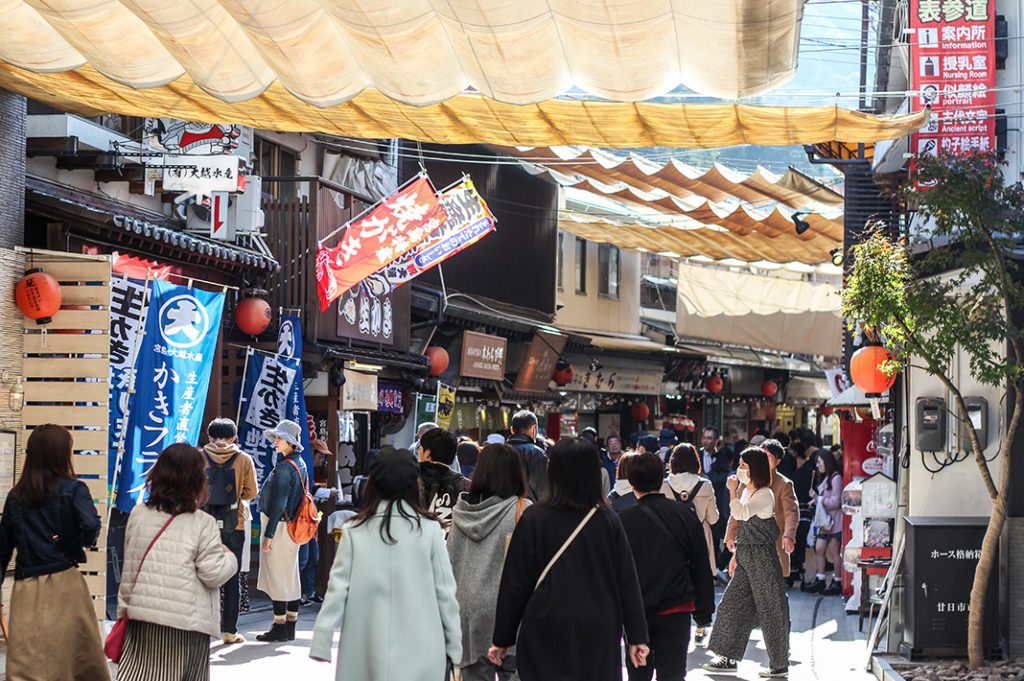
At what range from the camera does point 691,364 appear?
121 feet

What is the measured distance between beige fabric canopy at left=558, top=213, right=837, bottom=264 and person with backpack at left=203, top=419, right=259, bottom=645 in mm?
13234

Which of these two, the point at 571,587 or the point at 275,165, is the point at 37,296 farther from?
the point at 275,165

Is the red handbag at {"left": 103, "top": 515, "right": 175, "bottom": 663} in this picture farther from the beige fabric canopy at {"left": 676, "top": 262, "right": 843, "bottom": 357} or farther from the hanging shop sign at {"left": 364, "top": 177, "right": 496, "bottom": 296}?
the beige fabric canopy at {"left": 676, "top": 262, "right": 843, "bottom": 357}

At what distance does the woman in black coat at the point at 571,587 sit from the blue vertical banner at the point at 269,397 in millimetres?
9348

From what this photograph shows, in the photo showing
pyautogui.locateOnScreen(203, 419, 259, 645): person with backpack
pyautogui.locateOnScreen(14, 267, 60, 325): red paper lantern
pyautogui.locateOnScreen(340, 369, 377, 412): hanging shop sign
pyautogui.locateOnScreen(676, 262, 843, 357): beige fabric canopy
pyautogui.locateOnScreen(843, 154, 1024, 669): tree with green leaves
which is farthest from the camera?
pyautogui.locateOnScreen(676, 262, 843, 357): beige fabric canopy

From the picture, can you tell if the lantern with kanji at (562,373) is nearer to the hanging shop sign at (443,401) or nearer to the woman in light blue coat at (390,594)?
the hanging shop sign at (443,401)

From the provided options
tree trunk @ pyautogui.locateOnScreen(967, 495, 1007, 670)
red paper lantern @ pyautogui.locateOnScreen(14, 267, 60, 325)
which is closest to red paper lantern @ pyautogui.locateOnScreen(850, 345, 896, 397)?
tree trunk @ pyautogui.locateOnScreen(967, 495, 1007, 670)

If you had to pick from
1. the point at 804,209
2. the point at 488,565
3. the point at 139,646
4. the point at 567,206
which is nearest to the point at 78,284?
the point at 139,646

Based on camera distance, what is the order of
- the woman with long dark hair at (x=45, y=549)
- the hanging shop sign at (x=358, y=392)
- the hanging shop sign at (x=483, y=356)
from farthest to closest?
the hanging shop sign at (x=483, y=356) < the hanging shop sign at (x=358, y=392) < the woman with long dark hair at (x=45, y=549)

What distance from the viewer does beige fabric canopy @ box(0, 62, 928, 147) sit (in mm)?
10250

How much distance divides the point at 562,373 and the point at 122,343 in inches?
693

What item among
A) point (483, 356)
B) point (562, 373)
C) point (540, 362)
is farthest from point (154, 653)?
point (562, 373)

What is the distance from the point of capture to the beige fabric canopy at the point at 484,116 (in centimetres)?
1025

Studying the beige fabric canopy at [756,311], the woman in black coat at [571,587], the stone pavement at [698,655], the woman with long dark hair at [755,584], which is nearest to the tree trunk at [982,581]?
the stone pavement at [698,655]
